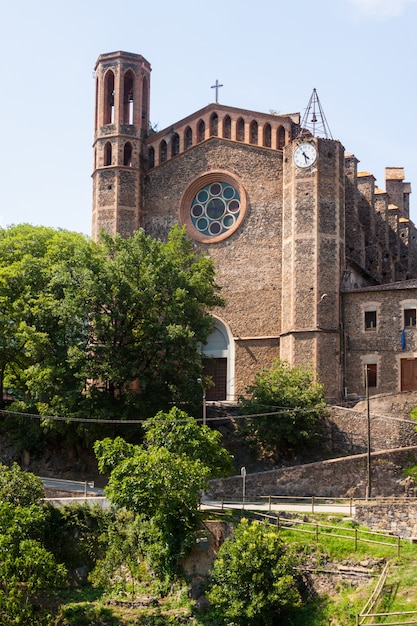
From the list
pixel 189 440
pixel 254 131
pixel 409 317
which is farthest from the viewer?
pixel 254 131

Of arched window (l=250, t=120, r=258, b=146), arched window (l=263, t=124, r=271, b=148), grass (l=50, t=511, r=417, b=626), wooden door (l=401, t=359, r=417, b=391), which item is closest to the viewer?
grass (l=50, t=511, r=417, b=626)

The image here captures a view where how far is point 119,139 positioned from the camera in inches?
2016

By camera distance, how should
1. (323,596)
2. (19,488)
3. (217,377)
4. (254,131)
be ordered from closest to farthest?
(323,596)
(19,488)
(217,377)
(254,131)

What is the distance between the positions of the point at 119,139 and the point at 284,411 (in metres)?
20.2

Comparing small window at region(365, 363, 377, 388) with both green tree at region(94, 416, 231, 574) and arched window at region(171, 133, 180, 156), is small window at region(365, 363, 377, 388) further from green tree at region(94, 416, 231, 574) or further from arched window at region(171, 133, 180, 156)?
arched window at region(171, 133, 180, 156)

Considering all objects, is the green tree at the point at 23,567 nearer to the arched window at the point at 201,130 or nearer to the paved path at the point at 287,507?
the paved path at the point at 287,507

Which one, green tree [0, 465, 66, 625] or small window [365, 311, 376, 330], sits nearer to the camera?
green tree [0, 465, 66, 625]

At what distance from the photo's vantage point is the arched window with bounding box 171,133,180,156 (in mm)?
51500

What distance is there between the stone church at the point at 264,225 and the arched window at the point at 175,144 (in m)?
0.07

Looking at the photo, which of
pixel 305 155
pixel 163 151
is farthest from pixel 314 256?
pixel 163 151

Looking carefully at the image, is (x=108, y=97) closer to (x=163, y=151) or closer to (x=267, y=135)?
(x=163, y=151)

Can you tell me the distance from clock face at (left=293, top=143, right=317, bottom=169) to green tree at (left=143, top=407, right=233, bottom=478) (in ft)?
57.6

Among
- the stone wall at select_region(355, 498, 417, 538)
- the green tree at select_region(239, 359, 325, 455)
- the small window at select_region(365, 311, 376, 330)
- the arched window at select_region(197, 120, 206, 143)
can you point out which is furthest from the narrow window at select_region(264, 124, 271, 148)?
the stone wall at select_region(355, 498, 417, 538)

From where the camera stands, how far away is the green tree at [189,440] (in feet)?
106
